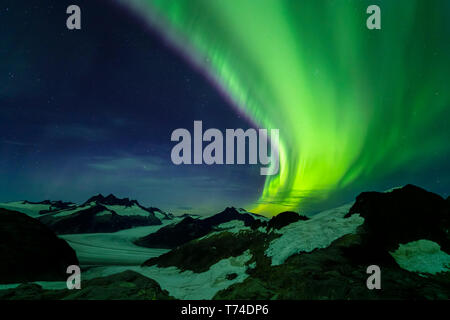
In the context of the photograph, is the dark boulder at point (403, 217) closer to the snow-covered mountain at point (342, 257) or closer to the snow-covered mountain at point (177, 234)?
the snow-covered mountain at point (342, 257)

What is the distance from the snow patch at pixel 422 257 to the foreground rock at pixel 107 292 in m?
18.2

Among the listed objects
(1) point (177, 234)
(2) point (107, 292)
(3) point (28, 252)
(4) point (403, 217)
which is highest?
(4) point (403, 217)

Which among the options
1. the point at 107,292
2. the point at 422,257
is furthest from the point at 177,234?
the point at 422,257

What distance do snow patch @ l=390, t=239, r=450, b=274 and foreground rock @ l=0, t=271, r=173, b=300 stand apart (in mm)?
18236

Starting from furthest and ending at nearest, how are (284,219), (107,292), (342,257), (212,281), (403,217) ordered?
(284,219), (403,217), (212,281), (342,257), (107,292)

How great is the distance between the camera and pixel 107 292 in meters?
13.3

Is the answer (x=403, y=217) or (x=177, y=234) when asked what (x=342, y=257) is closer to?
(x=403, y=217)

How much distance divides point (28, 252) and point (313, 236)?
34.8 m

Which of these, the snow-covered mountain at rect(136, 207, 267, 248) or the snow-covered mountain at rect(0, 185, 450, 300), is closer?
the snow-covered mountain at rect(0, 185, 450, 300)

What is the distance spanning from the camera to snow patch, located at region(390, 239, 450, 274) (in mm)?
17062

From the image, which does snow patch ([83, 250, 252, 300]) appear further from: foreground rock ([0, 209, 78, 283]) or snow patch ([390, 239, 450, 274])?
foreground rock ([0, 209, 78, 283])

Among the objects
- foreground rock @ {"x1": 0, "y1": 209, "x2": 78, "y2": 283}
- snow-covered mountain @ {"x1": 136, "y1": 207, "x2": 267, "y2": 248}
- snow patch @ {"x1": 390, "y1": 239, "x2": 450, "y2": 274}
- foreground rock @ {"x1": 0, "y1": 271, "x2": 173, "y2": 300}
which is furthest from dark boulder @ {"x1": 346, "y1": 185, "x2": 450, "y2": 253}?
snow-covered mountain @ {"x1": 136, "y1": 207, "x2": 267, "y2": 248}
